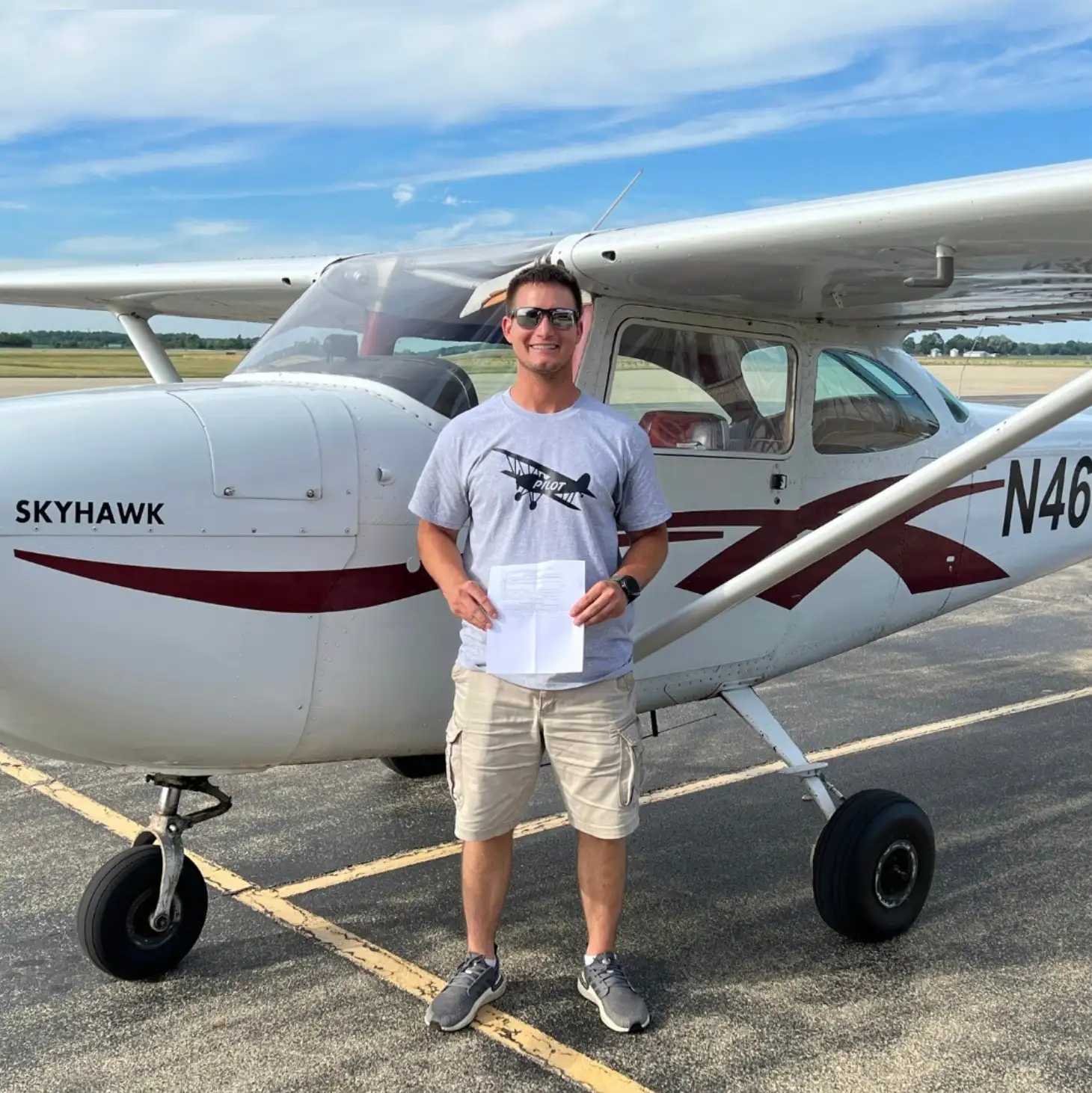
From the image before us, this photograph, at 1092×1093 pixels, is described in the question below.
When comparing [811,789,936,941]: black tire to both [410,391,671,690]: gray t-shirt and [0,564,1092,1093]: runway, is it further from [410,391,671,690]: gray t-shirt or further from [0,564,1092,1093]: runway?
[410,391,671,690]: gray t-shirt

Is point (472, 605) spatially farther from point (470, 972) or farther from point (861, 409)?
point (861, 409)

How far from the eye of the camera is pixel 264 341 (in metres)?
3.86

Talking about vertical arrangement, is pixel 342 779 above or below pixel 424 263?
below

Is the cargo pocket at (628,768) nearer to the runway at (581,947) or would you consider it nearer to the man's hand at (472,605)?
the man's hand at (472,605)

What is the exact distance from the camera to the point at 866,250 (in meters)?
3.43

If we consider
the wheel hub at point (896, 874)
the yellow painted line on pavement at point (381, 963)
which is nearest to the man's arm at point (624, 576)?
the yellow painted line on pavement at point (381, 963)

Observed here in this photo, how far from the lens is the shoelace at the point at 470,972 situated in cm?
325

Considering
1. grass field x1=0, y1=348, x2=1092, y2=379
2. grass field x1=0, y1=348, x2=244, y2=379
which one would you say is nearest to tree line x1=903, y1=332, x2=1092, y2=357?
grass field x1=0, y1=348, x2=1092, y2=379

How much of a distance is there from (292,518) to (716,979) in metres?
1.78

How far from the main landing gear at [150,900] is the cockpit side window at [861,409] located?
2.42 meters

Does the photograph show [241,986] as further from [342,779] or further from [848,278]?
[848,278]

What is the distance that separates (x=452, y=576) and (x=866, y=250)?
1.50m

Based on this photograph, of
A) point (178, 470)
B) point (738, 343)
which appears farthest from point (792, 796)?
point (178, 470)

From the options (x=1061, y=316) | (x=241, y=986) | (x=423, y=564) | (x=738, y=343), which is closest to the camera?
(x=423, y=564)
